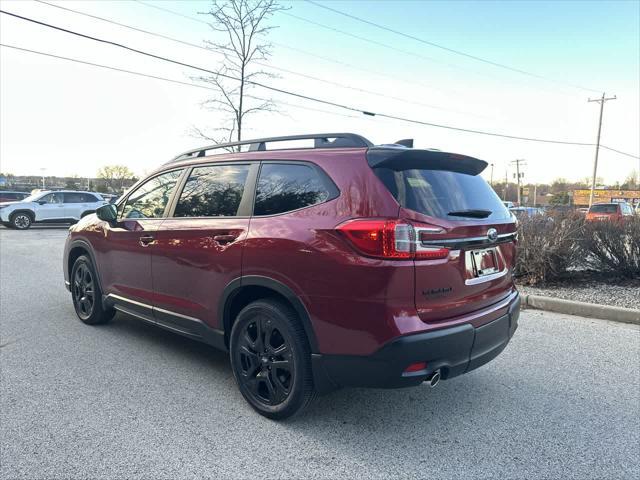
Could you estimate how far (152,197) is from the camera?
14.0 feet

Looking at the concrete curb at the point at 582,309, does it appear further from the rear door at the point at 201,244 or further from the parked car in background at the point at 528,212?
the rear door at the point at 201,244

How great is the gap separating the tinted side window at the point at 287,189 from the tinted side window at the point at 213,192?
0.24m

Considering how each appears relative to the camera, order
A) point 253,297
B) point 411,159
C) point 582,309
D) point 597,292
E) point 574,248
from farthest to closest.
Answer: point 574,248 < point 597,292 < point 582,309 < point 253,297 < point 411,159

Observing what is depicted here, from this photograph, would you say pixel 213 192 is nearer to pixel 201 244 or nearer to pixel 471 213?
pixel 201 244

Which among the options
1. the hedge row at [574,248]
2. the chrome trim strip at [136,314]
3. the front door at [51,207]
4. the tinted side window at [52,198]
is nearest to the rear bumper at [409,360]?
the chrome trim strip at [136,314]

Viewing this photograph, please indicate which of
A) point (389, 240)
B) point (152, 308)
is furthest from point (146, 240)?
point (389, 240)

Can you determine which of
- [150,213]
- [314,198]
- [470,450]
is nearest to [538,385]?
[470,450]

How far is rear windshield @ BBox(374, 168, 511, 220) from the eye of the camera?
8.48ft

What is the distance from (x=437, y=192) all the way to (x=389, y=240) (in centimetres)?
56

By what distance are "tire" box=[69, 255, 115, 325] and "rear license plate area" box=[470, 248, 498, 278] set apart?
4009mm

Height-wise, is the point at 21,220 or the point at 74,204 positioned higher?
the point at 74,204

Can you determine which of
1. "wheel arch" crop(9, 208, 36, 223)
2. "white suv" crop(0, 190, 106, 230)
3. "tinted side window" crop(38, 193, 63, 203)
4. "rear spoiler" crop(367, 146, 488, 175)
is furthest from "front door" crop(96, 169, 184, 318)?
"tinted side window" crop(38, 193, 63, 203)

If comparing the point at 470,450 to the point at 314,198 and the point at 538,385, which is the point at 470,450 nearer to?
the point at 538,385

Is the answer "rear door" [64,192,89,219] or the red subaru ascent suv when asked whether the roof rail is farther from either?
"rear door" [64,192,89,219]
